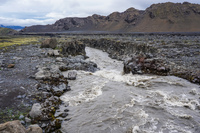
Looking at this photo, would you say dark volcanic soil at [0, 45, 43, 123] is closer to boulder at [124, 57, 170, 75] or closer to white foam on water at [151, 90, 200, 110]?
white foam on water at [151, 90, 200, 110]

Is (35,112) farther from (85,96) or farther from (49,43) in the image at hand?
(49,43)

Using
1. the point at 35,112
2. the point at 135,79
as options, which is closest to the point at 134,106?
the point at 135,79

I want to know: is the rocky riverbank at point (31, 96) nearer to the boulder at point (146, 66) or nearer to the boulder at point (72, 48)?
the boulder at point (146, 66)

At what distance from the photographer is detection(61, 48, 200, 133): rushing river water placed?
382 inches

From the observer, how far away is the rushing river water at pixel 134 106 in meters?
9.71

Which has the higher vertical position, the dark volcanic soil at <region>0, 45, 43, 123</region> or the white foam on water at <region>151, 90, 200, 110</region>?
the dark volcanic soil at <region>0, 45, 43, 123</region>

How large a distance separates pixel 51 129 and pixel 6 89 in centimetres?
704

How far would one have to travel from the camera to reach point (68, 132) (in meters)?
9.23

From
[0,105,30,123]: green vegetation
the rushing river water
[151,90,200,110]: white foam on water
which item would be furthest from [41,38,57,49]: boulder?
[151,90,200,110]: white foam on water

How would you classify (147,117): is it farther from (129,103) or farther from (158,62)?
(158,62)

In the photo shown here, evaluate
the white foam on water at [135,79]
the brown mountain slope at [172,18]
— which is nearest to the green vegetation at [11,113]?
the white foam on water at [135,79]

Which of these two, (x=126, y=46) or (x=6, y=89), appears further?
(x=126, y=46)

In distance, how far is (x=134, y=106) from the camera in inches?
486

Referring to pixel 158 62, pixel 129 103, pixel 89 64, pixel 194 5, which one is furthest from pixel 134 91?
pixel 194 5
